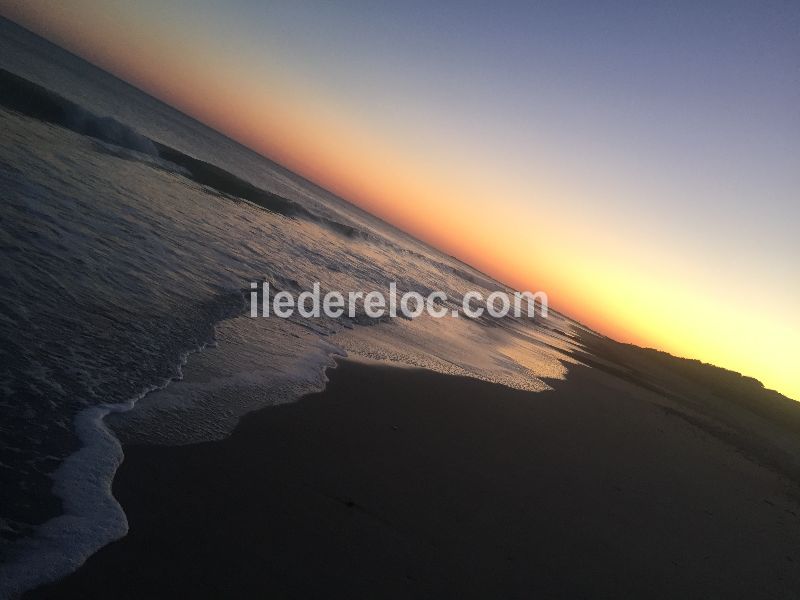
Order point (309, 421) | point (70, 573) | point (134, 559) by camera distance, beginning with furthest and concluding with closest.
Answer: point (309, 421) → point (134, 559) → point (70, 573)

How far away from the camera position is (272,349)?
21.4 feet

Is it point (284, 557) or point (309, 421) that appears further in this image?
point (309, 421)

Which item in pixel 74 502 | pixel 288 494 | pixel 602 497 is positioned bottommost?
pixel 74 502

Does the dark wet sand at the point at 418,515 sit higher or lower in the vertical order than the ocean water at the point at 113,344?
higher

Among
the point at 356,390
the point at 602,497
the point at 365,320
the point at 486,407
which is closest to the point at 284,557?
the point at 356,390

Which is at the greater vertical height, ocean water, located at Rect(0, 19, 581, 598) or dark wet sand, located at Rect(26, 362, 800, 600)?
dark wet sand, located at Rect(26, 362, 800, 600)

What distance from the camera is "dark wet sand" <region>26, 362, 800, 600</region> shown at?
8.86 ft

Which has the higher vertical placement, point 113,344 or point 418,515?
point 418,515

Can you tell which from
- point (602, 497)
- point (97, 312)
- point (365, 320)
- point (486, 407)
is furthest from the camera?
point (365, 320)

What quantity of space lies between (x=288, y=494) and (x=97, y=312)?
3513mm

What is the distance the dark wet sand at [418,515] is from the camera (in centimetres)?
270

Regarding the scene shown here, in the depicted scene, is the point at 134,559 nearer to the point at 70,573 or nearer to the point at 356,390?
the point at 70,573

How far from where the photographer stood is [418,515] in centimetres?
380

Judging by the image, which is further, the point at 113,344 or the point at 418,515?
the point at 113,344
